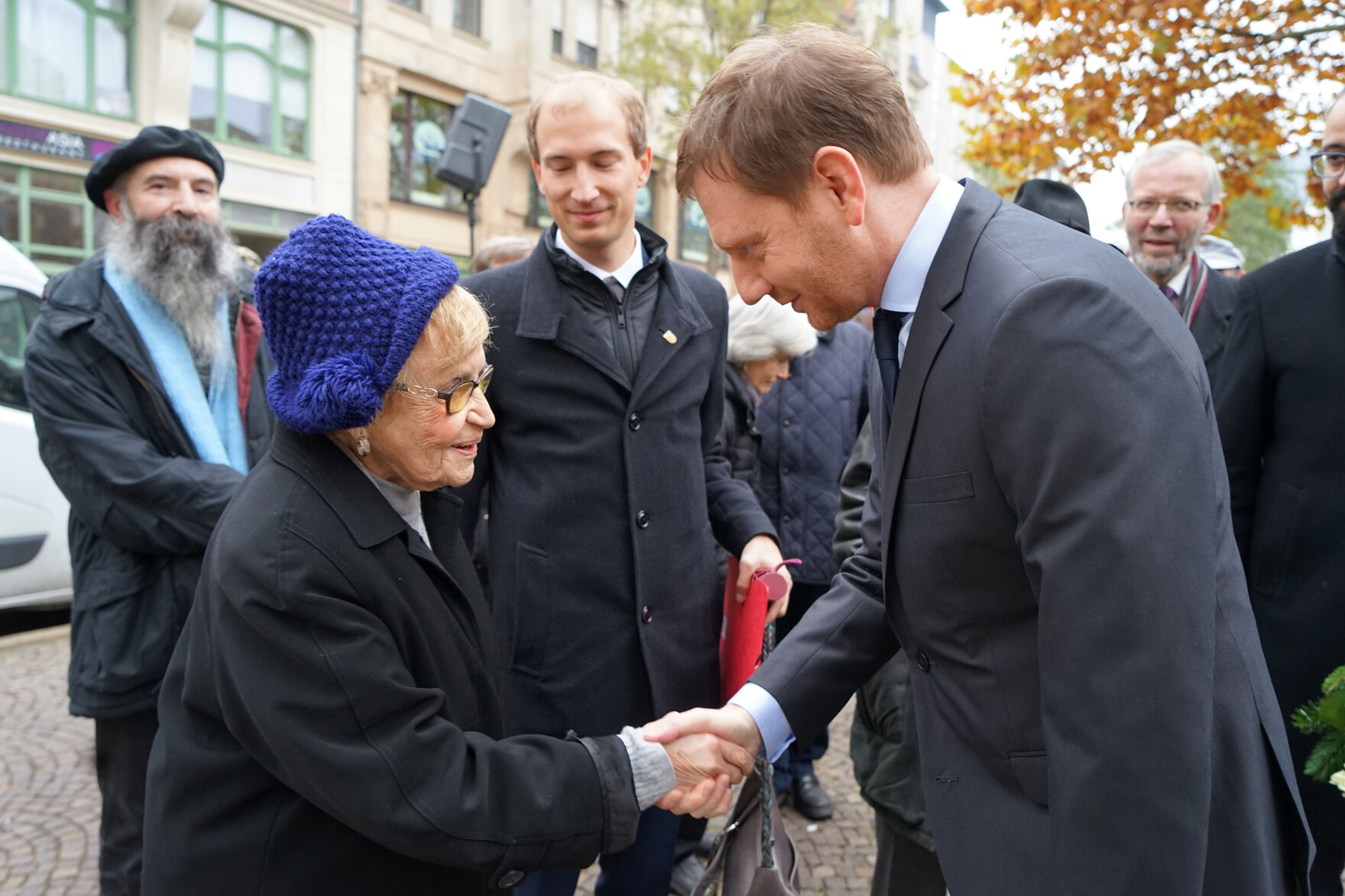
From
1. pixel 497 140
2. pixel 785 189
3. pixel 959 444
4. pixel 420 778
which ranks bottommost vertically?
pixel 420 778

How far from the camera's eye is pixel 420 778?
1.56 metres

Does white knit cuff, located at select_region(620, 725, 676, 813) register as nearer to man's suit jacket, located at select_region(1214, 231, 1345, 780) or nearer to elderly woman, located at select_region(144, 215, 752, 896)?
elderly woman, located at select_region(144, 215, 752, 896)

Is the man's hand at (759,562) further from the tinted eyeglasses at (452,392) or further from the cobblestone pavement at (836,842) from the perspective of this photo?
the cobblestone pavement at (836,842)

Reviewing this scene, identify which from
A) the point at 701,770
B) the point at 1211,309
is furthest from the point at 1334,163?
the point at 701,770

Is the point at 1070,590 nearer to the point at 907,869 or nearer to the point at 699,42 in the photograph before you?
the point at 907,869

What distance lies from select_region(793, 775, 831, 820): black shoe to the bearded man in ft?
8.38

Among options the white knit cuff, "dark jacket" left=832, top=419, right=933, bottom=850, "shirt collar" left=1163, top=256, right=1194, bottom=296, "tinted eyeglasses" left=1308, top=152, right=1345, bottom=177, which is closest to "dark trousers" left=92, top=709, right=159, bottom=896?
the white knit cuff

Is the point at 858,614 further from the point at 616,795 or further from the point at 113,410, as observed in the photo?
the point at 113,410

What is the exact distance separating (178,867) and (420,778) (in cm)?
43

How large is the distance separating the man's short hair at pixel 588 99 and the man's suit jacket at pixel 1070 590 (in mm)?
1361

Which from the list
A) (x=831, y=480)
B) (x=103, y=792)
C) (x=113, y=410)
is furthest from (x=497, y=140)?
(x=103, y=792)

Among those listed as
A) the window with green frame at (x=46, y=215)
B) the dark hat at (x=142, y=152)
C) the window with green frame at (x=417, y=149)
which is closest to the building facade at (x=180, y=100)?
the window with green frame at (x=46, y=215)

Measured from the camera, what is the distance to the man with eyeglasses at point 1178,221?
4.38 metres

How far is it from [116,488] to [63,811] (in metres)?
2.21
